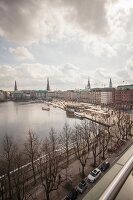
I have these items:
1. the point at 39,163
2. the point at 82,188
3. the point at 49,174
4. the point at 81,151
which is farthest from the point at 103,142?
the point at 82,188

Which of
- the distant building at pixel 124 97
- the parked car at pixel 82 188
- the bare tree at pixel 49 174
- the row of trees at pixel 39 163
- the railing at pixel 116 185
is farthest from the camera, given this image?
the distant building at pixel 124 97

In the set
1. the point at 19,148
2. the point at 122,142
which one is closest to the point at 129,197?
the point at 122,142

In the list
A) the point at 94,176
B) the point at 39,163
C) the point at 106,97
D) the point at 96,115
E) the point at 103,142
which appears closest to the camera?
the point at 94,176

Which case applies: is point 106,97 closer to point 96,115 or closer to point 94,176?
point 96,115

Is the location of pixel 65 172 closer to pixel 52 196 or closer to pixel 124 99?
pixel 52 196

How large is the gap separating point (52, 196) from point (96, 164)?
1069 centimetres

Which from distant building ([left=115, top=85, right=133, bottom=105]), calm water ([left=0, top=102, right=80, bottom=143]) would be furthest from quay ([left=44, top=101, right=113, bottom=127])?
distant building ([left=115, top=85, right=133, bottom=105])

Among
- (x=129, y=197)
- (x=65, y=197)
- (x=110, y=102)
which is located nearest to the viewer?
(x=129, y=197)

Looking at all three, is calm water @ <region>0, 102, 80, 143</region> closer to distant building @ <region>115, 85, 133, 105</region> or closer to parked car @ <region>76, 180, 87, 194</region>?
parked car @ <region>76, 180, 87, 194</region>

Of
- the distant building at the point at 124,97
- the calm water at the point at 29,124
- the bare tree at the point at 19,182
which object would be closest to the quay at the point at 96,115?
the calm water at the point at 29,124

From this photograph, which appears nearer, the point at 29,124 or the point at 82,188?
the point at 82,188

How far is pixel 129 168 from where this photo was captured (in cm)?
A: 690

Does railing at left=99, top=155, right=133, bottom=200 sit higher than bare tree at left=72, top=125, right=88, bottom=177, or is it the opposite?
railing at left=99, top=155, right=133, bottom=200

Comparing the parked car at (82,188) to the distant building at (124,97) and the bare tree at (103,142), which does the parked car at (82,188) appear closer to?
the bare tree at (103,142)
